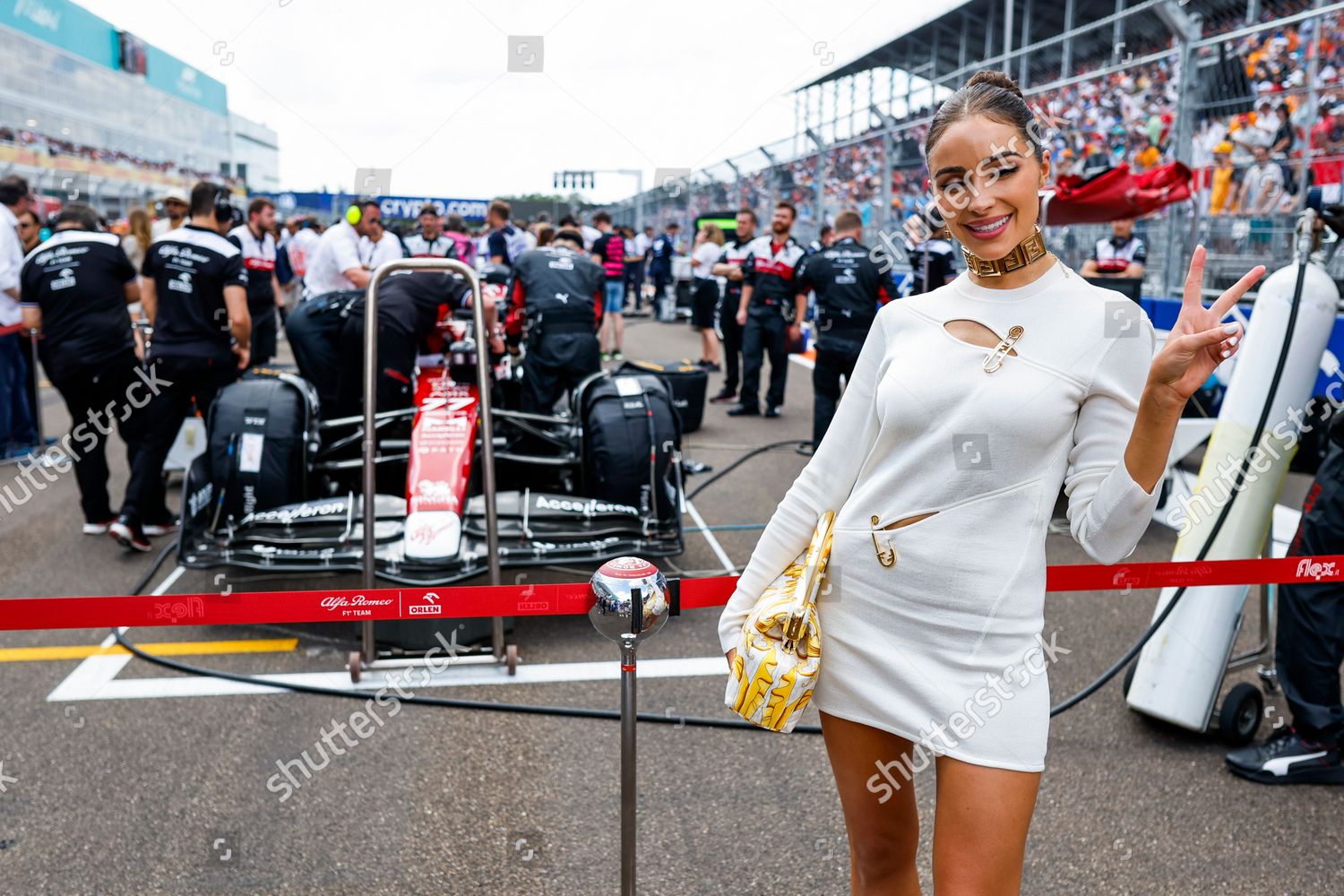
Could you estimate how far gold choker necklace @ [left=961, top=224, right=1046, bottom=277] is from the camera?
5.50 ft

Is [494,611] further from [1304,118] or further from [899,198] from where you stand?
[899,198]

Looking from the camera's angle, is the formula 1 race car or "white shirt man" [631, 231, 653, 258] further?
"white shirt man" [631, 231, 653, 258]

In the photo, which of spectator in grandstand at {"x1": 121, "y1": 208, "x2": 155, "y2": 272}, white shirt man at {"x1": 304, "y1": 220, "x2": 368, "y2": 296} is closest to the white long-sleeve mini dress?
white shirt man at {"x1": 304, "y1": 220, "x2": 368, "y2": 296}

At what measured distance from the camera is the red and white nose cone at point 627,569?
2.05 meters

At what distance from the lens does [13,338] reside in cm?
802

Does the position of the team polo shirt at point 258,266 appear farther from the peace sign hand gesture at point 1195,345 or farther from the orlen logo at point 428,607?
the peace sign hand gesture at point 1195,345

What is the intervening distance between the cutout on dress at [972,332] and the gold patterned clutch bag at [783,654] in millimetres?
389

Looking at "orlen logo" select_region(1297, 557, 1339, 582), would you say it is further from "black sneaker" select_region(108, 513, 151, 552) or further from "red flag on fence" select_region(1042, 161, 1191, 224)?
"black sneaker" select_region(108, 513, 151, 552)

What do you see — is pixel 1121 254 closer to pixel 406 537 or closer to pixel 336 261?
pixel 336 261

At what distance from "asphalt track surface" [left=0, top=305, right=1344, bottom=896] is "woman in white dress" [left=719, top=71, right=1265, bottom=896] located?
3.98 feet

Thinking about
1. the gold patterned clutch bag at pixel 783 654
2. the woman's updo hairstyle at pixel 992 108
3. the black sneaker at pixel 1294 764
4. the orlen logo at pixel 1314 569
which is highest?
the woman's updo hairstyle at pixel 992 108

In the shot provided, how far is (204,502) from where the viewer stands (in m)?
4.75

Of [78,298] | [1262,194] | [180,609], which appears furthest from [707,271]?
[180,609]

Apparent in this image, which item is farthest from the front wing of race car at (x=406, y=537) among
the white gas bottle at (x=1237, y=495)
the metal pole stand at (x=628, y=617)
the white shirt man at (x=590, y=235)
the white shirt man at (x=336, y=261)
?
the white shirt man at (x=590, y=235)
